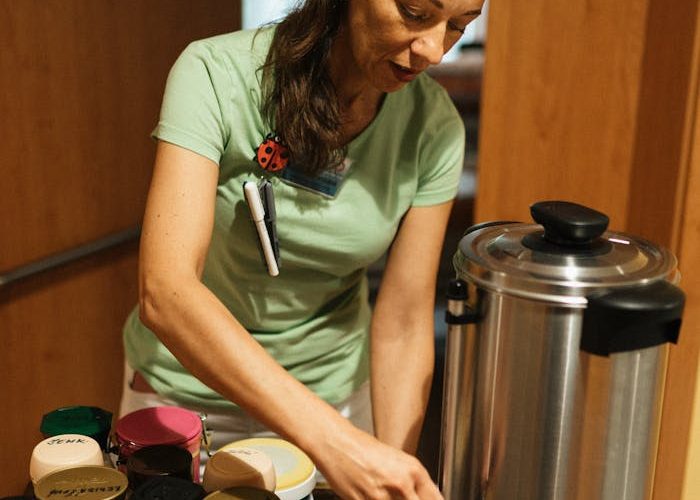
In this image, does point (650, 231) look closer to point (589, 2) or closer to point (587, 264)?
point (589, 2)

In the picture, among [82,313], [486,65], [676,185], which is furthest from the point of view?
[82,313]

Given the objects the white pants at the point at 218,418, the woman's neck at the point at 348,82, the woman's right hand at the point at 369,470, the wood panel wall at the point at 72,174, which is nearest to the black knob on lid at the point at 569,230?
the woman's right hand at the point at 369,470

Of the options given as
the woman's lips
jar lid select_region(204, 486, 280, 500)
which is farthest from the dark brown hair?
jar lid select_region(204, 486, 280, 500)

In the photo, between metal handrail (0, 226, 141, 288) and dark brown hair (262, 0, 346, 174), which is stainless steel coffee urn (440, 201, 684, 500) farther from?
metal handrail (0, 226, 141, 288)

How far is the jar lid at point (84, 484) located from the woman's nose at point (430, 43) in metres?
0.55

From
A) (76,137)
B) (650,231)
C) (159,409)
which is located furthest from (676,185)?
(76,137)

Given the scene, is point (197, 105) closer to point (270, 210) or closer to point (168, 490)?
point (270, 210)

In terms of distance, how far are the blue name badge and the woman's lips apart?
17 centimetres

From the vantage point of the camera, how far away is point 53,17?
5.72 ft

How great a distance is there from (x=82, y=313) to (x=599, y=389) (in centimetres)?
147

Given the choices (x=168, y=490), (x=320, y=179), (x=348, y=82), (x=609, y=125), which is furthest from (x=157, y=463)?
(x=609, y=125)

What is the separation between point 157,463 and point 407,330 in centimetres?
55

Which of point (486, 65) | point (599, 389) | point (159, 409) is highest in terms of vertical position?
point (486, 65)

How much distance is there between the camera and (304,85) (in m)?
1.15
